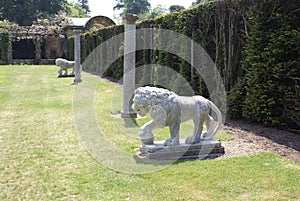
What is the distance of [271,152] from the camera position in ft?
15.2

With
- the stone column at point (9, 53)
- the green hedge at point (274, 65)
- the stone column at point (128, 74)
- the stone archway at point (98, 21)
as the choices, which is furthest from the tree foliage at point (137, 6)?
the green hedge at point (274, 65)

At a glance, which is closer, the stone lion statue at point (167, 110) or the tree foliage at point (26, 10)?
the stone lion statue at point (167, 110)

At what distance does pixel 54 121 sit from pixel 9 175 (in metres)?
2.99

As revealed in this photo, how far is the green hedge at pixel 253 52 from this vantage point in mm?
5688

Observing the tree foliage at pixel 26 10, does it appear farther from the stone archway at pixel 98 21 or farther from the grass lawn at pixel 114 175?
the grass lawn at pixel 114 175

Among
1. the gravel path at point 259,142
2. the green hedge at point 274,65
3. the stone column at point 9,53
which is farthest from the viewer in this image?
the stone column at point 9,53

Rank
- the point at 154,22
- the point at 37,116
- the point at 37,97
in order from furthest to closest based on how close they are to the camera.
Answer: the point at 154,22 < the point at 37,97 < the point at 37,116

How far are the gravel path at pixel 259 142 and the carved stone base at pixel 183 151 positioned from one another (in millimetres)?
188

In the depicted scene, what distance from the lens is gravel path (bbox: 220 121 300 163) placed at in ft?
15.3

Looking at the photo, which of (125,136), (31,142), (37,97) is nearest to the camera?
(31,142)

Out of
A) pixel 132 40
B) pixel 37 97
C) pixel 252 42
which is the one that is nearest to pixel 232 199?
pixel 252 42

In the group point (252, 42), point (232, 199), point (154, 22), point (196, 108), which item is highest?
point (154, 22)

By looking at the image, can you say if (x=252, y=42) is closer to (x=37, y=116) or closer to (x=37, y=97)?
(x=37, y=116)

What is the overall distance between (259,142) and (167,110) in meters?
2.02
